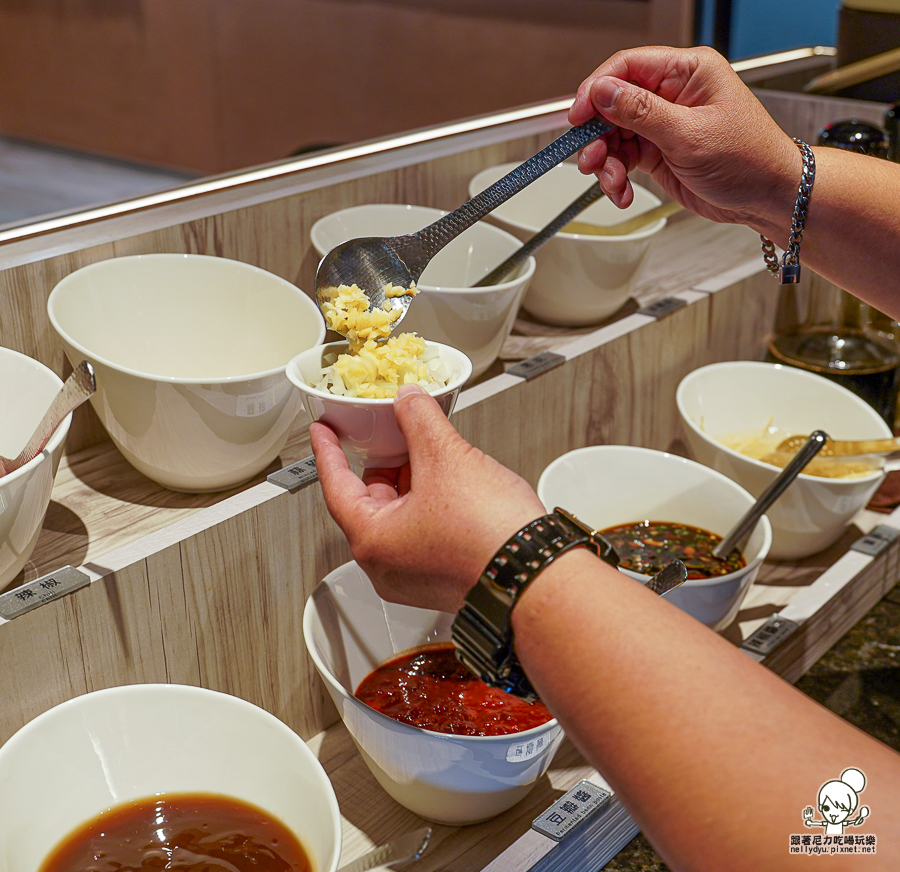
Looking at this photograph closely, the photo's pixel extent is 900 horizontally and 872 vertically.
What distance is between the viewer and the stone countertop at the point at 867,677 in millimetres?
981

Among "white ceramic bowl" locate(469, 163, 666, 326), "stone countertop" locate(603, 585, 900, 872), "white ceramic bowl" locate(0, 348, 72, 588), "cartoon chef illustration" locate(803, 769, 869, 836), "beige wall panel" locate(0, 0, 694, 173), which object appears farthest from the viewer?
"beige wall panel" locate(0, 0, 694, 173)

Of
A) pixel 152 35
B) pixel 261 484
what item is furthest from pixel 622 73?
pixel 152 35

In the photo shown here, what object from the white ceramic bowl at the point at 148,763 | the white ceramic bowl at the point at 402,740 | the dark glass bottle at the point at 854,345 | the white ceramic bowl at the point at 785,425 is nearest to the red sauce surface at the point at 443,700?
the white ceramic bowl at the point at 402,740

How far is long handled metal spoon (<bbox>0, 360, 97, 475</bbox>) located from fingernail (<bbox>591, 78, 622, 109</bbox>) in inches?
20.0

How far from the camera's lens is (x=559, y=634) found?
51cm

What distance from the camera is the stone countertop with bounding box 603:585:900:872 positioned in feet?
3.22

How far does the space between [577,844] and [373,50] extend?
172 inches

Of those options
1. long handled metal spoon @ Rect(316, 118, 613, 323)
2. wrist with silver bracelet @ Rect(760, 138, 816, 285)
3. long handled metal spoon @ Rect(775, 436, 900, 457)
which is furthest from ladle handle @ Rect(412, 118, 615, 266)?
long handled metal spoon @ Rect(775, 436, 900, 457)

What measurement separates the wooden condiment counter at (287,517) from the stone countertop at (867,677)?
0.07 feet

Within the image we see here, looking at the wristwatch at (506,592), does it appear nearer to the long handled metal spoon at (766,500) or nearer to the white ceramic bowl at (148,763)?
the white ceramic bowl at (148,763)

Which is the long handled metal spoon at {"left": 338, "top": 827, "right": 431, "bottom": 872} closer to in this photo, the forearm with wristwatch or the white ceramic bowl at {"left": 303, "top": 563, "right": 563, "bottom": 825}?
the white ceramic bowl at {"left": 303, "top": 563, "right": 563, "bottom": 825}

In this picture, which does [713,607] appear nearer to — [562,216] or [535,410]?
[535,410]

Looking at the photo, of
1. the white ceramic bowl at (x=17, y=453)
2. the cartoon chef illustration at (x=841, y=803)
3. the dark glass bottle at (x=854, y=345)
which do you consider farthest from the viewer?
the dark glass bottle at (x=854, y=345)

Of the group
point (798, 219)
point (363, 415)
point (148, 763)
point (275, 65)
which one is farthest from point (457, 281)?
point (275, 65)
